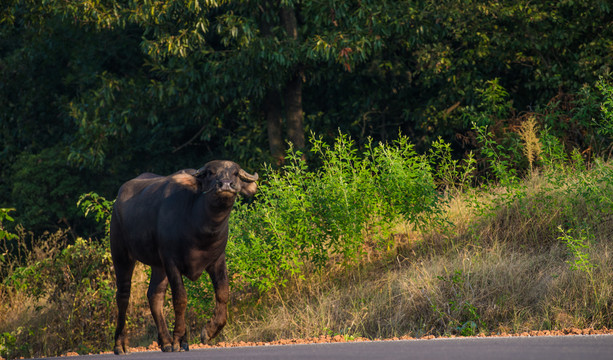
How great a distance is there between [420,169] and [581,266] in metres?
3.06

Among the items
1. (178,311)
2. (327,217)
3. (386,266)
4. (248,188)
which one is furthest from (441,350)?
(386,266)

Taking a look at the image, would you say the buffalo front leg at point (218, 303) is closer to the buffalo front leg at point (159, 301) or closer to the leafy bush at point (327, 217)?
the buffalo front leg at point (159, 301)

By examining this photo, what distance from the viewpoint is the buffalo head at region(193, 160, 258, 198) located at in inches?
330

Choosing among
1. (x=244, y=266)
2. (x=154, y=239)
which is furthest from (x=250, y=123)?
(x=154, y=239)

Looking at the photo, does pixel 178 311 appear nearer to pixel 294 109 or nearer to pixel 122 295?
pixel 122 295

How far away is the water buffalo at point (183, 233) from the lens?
28.3ft

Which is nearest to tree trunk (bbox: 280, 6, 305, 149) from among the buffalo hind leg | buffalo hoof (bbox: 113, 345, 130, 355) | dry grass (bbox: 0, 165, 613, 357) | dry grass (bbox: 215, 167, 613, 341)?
dry grass (bbox: 0, 165, 613, 357)

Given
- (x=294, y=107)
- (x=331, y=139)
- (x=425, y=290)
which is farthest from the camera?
(x=331, y=139)

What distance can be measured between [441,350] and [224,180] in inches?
102

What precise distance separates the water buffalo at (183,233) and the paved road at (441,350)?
0.57 metres

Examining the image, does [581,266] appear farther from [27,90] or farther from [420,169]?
[27,90]

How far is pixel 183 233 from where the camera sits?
883cm

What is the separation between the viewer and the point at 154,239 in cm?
932

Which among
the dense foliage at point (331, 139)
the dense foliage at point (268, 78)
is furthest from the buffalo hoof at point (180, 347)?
the dense foliage at point (268, 78)
